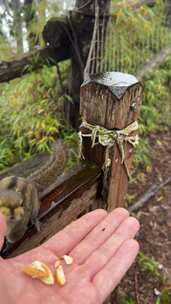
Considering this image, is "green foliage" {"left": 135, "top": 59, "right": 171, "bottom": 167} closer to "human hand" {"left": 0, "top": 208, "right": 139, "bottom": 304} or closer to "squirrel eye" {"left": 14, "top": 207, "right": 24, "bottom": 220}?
"human hand" {"left": 0, "top": 208, "right": 139, "bottom": 304}

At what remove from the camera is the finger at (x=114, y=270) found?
1401 millimetres

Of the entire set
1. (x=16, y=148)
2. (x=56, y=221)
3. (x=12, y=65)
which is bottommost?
(x=16, y=148)

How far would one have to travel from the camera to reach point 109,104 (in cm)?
153

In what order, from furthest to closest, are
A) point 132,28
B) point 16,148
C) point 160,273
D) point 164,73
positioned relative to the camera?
point 164,73 < point 132,28 < point 16,148 < point 160,273

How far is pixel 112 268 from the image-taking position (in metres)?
1.46

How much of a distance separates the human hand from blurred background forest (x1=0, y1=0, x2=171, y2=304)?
1.25 meters

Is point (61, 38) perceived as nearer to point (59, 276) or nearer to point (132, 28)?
point (132, 28)

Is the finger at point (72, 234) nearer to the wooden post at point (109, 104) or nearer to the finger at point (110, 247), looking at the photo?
the finger at point (110, 247)

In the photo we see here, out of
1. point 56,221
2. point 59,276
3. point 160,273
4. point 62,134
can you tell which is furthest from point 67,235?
point 62,134

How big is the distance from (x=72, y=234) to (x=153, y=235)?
1861 mm

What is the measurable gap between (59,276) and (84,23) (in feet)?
7.55

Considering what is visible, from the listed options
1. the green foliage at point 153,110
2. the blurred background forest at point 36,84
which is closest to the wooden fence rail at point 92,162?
the blurred background forest at point 36,84

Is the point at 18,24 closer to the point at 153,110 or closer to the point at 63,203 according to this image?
the point at 153,110

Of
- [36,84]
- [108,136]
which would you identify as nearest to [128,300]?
[108,136]
